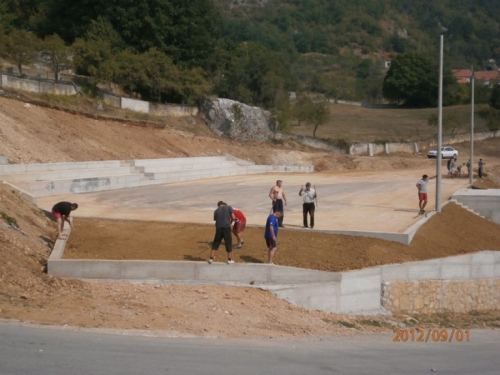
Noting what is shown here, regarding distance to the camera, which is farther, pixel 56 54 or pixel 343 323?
pixel 56 54

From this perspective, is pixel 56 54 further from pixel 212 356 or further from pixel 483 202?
pixel 212 356

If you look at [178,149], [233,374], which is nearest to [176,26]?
[178,149]

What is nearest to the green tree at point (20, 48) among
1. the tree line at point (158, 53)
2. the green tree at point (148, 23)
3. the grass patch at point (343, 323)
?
the tree line at point (158, 53)

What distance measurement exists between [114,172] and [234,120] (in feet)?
63.9

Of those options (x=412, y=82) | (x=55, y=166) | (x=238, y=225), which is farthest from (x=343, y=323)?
(x=412, y=82)

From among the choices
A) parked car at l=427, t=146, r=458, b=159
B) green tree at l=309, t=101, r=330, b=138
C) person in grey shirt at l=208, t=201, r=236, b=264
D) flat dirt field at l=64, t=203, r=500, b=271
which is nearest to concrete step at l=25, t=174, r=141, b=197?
flat dirt field at l=64, t=203, r=500, b=271

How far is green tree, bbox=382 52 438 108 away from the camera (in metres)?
96.7

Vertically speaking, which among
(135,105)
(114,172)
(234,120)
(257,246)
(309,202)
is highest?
(135,105)

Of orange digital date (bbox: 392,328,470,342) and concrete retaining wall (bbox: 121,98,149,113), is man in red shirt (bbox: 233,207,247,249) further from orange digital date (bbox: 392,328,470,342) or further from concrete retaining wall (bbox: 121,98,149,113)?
concrete retaining wall (bbox: 121,98,149,113)

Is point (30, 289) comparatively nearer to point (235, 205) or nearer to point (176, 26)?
point (235, 205)

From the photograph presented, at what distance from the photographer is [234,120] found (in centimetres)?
5409

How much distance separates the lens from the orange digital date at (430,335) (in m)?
17.6

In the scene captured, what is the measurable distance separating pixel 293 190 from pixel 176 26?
87.1 feet

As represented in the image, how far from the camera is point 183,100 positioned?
5506 cm
